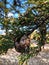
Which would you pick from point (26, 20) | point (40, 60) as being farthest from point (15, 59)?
point (26, 20)

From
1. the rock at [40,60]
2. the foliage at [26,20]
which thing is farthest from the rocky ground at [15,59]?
the foliage at [26,20]

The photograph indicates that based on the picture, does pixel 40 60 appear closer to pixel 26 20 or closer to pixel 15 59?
pixel 15 59

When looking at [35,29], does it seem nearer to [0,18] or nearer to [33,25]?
[33,25]

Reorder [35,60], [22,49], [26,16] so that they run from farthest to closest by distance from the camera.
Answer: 1. [35,60]
2. [26,16]
3. [22,49]

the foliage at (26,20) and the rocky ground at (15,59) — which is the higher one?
the foliage at (26,20)

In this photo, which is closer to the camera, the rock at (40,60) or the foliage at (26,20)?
the foliage at (26,20)

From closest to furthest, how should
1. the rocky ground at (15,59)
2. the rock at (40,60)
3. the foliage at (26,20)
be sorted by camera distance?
the foliage at (26,20) < the rocky ground at (15,59) < the rock at (40,60)

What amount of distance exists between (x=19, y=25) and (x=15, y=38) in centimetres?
18

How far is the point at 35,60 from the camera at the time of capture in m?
7.74

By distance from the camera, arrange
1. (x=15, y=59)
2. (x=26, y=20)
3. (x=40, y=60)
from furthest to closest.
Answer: (x=40, y=60)
(x=15, y=59)
(x=26, y=20)

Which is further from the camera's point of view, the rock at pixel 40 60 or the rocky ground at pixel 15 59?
the rock at pixel 40 60

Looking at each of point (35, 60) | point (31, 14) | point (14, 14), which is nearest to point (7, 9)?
point (14, 14)

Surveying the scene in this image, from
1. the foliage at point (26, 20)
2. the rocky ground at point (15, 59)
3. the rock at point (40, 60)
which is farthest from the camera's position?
the rock at point (40, 60)

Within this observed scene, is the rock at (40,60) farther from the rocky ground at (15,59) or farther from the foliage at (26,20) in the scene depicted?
the foliage at (26,20)
